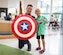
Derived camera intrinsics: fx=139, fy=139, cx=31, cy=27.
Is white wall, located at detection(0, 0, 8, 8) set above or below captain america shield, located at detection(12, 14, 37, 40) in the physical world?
above

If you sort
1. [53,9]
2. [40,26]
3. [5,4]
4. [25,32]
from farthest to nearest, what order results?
[53,9]
[5,4]
[40,26]
[25,32]

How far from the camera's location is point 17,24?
2387 millimetres

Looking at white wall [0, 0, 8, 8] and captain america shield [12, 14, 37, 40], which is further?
white wall [0, 0, 8, 8]

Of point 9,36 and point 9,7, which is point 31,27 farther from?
point 9,7

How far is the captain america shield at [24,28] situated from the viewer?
7.67ft

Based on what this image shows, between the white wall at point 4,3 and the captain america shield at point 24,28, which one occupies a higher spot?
the white wall at point 4,3

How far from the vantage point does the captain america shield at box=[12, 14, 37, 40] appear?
2338 millimetres

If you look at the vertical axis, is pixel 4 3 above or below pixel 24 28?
above

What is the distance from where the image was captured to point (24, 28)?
7.71 ft

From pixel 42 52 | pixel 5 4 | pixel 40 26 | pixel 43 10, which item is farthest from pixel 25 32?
pixel 43 10

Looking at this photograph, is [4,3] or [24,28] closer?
[24,28]

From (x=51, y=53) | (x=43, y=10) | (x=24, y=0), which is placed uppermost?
(x=24, y=0)

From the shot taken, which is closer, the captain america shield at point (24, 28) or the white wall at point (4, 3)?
the captain america shield at point (24, 28)

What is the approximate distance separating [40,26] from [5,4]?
647cm
